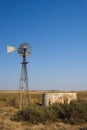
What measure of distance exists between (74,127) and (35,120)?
2901 mm

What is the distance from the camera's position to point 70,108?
17.9 metres

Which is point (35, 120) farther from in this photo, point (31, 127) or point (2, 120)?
point (2, 120)

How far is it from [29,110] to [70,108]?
9.53ft

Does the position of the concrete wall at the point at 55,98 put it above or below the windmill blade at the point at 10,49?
below

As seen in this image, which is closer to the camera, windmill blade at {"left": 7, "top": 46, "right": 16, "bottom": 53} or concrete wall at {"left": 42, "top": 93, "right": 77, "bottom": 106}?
concrete wall at {"left": 42, "top": 93, "right": 77, "bottom": 106}

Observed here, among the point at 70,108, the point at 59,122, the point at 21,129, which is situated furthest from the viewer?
the point at 70,108

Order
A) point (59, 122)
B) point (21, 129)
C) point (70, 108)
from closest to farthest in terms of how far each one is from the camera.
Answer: point (21, 129) → point (59, 122) → point (70, 108)

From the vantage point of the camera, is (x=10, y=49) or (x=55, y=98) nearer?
(x=55, y=98)

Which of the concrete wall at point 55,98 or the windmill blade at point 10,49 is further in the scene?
the windmill blade at point 10,49

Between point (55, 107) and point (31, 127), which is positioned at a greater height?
point (55, 107)

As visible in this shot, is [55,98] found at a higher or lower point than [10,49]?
lower

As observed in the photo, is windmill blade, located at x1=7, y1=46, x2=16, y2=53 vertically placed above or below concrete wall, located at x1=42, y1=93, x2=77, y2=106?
above

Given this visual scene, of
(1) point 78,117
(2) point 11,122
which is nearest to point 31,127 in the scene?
(2) point 11,122

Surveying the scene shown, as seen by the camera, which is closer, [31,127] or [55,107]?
[31,127]
